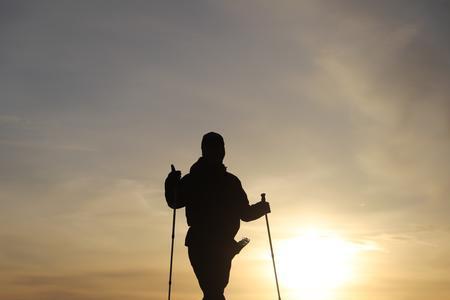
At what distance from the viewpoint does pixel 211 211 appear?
1327 cm

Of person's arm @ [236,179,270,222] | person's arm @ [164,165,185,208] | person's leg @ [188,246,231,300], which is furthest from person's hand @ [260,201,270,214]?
person's arm @ [164,165,185,208]

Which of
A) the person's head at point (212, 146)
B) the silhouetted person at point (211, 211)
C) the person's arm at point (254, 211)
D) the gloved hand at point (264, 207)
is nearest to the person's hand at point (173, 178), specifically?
the silhouetted person at point (211, 211)

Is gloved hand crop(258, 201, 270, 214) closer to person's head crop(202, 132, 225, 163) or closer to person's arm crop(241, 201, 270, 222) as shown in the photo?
person's arm crop(241, 201, 270, 222)

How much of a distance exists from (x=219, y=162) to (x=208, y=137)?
65cm

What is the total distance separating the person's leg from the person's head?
2.06 meters

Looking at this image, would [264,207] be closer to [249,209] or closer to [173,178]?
[249,209]

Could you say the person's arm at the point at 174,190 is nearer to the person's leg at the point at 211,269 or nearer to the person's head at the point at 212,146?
the person's head at the point at 212,146

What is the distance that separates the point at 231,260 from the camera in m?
13.2

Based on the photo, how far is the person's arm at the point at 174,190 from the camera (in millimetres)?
13430

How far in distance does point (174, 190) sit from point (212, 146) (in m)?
1.35

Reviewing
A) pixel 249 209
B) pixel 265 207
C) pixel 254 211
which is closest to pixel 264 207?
pixel 265 207

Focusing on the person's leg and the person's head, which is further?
the person's head

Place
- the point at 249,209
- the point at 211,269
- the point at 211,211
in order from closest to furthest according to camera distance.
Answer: the point at 211,269
the point at 211,211
the point at 249,209

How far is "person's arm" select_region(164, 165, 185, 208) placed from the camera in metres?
13.4
